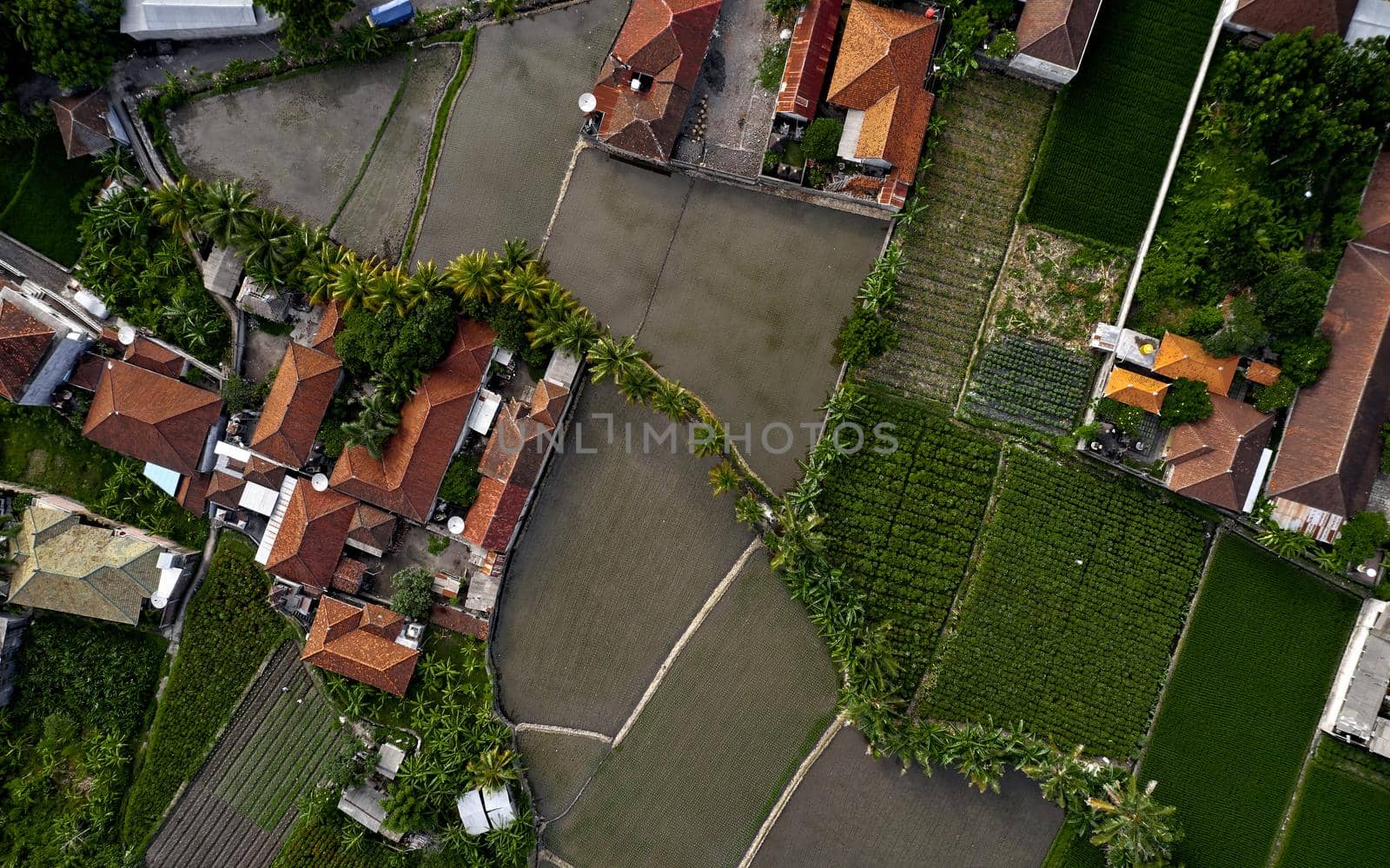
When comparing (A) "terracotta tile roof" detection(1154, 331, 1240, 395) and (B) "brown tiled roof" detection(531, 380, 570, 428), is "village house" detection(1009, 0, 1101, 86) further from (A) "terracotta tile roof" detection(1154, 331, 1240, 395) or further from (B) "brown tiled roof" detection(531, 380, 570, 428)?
(B) "brown tiled roof" detection(531, 380, 570, 428)

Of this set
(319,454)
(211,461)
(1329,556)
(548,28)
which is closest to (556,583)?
(319,454)

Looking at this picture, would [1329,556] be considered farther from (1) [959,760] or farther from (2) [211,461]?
(2) [211,461]

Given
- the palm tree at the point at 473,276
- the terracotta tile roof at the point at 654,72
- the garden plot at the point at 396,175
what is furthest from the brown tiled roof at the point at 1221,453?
the garden plot at the point at 396,175

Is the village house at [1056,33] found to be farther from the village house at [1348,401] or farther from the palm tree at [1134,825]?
the palm tree at [1134,825]

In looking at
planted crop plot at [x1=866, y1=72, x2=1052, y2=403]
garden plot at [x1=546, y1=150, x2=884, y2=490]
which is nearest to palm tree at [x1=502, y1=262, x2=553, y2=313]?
garden plot at [x1=546, y1=150, x2=884, y2=490]

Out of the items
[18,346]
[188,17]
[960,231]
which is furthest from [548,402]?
[188,17]

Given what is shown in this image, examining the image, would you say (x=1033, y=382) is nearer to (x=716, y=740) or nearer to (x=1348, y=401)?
(x=1348, y=401)
